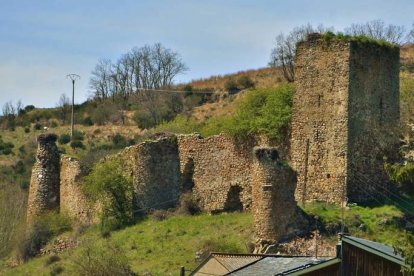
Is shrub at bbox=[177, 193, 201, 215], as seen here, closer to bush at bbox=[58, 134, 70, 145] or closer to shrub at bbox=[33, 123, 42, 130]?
bush at bbox=[58, 134, 70, 145]

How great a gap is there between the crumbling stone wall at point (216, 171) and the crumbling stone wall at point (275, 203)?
185 inches

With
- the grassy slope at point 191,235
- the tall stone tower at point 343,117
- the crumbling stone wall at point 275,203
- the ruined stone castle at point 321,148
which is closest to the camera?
the grassy slope at point 191,235

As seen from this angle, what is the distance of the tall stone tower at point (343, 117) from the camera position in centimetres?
3716

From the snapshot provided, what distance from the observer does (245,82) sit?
3164 inches

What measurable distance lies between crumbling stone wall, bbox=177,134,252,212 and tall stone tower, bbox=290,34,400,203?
9.89 ft

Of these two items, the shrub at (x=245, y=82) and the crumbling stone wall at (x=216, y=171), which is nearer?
the crumbling stone wall at (x=216, y=171)

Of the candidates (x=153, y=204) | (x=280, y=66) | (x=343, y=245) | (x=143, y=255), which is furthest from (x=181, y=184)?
(x=280, y=66)

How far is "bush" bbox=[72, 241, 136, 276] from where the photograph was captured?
35.4 m

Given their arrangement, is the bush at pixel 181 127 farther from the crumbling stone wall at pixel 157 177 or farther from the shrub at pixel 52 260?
the shrub at pixel 52 260

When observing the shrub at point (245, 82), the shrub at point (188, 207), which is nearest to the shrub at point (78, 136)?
the shrub at point (245, 82)

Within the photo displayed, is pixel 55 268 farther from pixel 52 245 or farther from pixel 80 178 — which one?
pixel 80 178

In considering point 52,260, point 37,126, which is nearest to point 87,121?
point 37,126

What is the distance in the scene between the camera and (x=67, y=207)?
48.3 metres

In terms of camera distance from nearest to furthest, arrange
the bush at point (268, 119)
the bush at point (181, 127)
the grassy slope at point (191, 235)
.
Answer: the grassy slope at point (191, 235) < the bush at point (268, 119) < the bush at point (181, 127)
